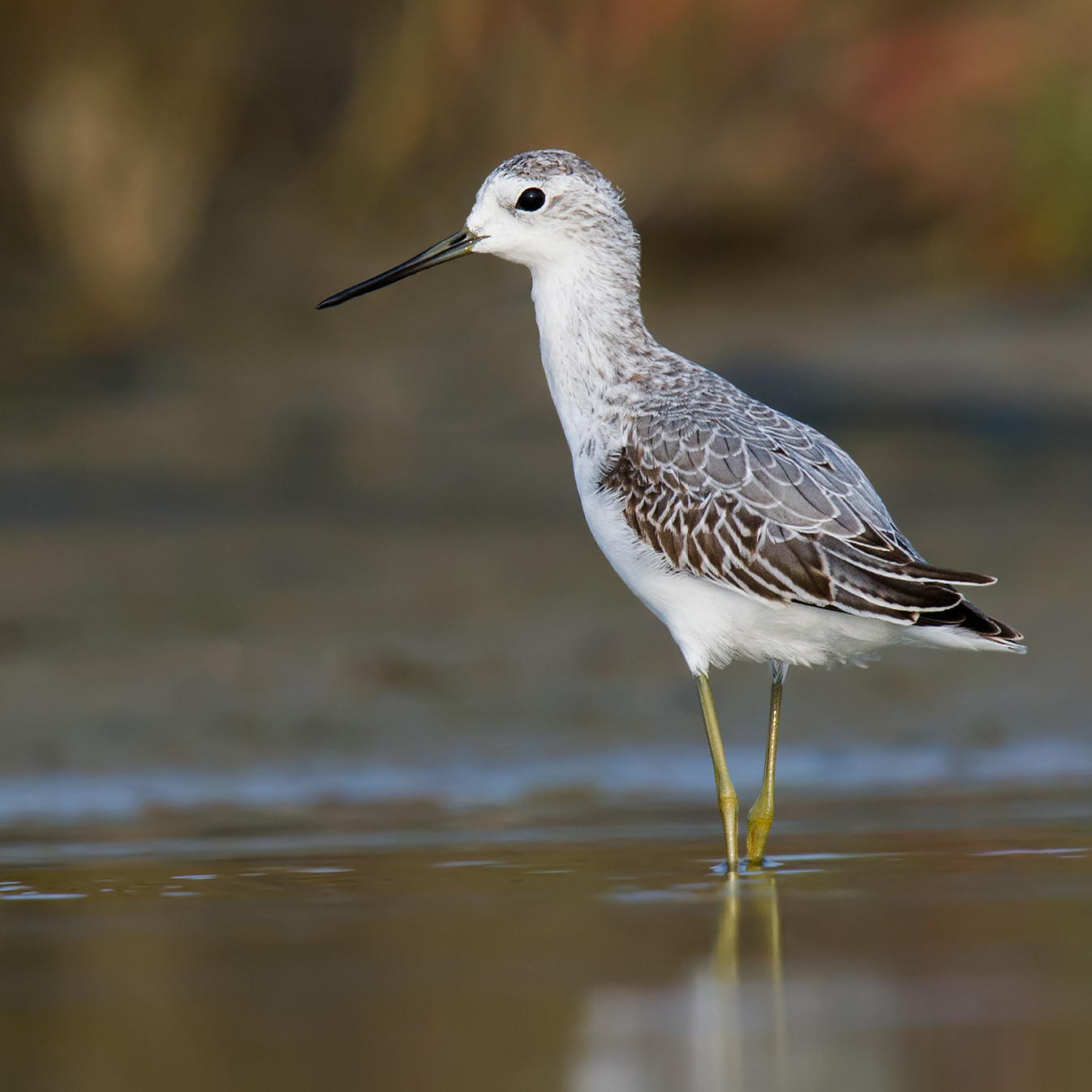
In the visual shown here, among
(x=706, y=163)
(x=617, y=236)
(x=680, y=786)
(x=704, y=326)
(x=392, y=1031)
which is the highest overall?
(x=706, y=163)

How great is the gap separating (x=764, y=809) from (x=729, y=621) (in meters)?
0.60

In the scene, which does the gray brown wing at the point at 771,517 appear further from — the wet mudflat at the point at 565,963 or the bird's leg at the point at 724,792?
the wet mudflat at the point at 565,963

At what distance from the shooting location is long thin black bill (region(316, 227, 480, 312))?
786cm

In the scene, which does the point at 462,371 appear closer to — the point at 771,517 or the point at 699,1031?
the point at 771,517

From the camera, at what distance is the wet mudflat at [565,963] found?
163 inches

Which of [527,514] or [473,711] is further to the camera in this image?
[527,514]

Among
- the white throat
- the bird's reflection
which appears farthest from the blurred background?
the bird's reflection

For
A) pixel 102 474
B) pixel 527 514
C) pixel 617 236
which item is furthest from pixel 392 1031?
pixel 102 474

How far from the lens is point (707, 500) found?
6938 millimetres

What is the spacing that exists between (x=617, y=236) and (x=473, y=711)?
2526 mm

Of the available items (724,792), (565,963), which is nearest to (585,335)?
(724,792)

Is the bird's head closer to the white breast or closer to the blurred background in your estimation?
the white breast

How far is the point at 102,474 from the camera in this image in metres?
12.4

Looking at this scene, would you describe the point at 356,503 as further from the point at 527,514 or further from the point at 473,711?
the point at 473,711
